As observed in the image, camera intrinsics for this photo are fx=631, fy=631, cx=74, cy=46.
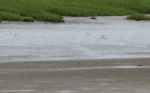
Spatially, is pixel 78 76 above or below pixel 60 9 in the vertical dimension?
above

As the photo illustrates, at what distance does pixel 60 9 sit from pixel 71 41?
15708 millimetres

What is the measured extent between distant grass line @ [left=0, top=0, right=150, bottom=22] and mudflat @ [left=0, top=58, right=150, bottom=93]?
1443 centimetres

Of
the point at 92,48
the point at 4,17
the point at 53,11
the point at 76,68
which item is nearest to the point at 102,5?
the point at 53,11

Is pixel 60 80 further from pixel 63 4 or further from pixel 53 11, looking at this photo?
pixel 63 4

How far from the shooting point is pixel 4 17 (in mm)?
30047

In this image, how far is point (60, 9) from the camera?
121 ft

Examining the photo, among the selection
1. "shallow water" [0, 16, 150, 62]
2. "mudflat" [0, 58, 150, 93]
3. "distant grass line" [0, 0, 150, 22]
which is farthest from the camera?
"distant grass line" [0, 0, 150, 22]

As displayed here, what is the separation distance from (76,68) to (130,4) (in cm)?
3144

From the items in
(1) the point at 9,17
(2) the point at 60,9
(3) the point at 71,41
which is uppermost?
(3) the point at 71,41

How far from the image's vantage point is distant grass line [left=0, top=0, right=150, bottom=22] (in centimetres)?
3161

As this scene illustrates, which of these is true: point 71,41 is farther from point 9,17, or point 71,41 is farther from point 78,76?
point 9,17

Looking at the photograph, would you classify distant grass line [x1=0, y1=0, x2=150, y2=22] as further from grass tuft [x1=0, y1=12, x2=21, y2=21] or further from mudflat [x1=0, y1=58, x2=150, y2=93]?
mudflat [x1=0, y1=58, x2=150, y2=93]

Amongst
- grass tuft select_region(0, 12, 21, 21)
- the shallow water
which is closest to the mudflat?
→ the shallow water

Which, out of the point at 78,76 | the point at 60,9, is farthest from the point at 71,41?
the point at 60,9
